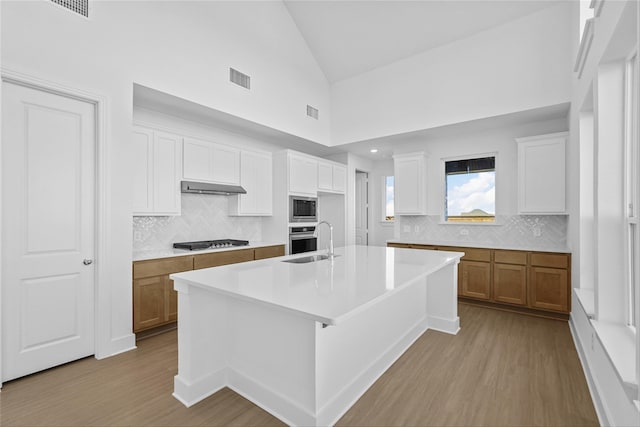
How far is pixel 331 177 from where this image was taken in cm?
571

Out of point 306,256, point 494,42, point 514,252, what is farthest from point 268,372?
point 494,42

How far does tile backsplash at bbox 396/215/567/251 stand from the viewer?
4.11m

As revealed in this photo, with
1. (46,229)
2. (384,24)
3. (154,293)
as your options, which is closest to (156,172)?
(46,229)

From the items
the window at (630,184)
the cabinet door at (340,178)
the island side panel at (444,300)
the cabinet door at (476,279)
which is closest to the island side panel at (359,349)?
the island side panel at (444,300)

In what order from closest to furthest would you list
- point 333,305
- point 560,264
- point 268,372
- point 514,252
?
point 333,305
point 268,372
point 560,264
point 514,252

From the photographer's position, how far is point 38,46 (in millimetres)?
2320

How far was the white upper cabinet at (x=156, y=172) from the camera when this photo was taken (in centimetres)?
322

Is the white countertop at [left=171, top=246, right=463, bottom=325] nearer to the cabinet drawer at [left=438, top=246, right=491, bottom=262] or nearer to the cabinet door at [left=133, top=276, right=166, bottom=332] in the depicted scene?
the cabinet door at [left=133, top=276, right=166, bottom=332]

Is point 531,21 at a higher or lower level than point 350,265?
higher

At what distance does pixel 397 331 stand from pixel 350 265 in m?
0.81

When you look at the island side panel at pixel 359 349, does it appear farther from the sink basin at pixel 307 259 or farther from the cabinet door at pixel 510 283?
the cabinet door at pixel 510 283

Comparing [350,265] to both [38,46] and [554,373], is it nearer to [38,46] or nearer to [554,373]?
[554,373]

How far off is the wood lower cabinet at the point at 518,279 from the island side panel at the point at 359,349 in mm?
1658

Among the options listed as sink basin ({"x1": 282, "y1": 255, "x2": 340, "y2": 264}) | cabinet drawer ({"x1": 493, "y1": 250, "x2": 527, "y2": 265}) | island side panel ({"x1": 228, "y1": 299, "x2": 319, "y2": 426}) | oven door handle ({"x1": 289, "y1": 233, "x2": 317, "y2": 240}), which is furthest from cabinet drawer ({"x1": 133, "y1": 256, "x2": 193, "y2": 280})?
cabinet drawer ({"x1": 493, "y1": 250, "x2": 527, "y2": 265})
